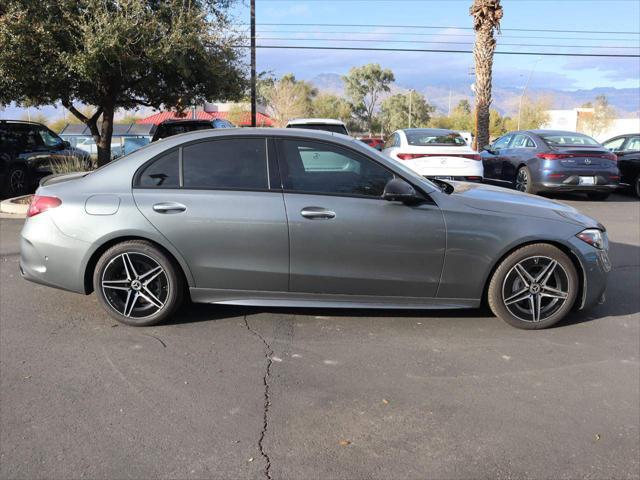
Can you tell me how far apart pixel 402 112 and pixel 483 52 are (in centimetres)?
6708

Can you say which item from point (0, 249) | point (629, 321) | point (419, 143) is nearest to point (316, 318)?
point (629, 321)

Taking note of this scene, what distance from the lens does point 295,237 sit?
4250mm

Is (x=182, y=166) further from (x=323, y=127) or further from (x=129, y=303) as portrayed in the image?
(x=323, y=127)

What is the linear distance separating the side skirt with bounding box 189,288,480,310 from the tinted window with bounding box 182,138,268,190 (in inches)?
33.6

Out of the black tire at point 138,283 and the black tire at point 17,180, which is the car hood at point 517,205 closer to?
the black tire at point 138,283

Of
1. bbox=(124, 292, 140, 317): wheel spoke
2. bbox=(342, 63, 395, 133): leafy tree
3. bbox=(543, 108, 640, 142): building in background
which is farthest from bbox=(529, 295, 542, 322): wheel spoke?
bbox=(342, 63, 395, 133): leafy tree

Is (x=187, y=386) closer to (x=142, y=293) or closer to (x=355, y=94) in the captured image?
(x=142, y=293)

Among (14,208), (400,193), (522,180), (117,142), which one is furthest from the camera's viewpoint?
(117,142)

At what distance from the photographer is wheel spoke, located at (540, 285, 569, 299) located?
4.46m

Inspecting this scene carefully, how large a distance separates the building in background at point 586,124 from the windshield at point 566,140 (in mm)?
57271

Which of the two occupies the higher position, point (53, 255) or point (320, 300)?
point (53, 255)

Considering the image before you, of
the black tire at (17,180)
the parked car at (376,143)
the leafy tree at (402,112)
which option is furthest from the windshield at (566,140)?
the leafy tree at (402,112)

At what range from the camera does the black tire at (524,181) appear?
11666 millimetres

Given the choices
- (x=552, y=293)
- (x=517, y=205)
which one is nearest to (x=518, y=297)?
(x=552, y=293)
